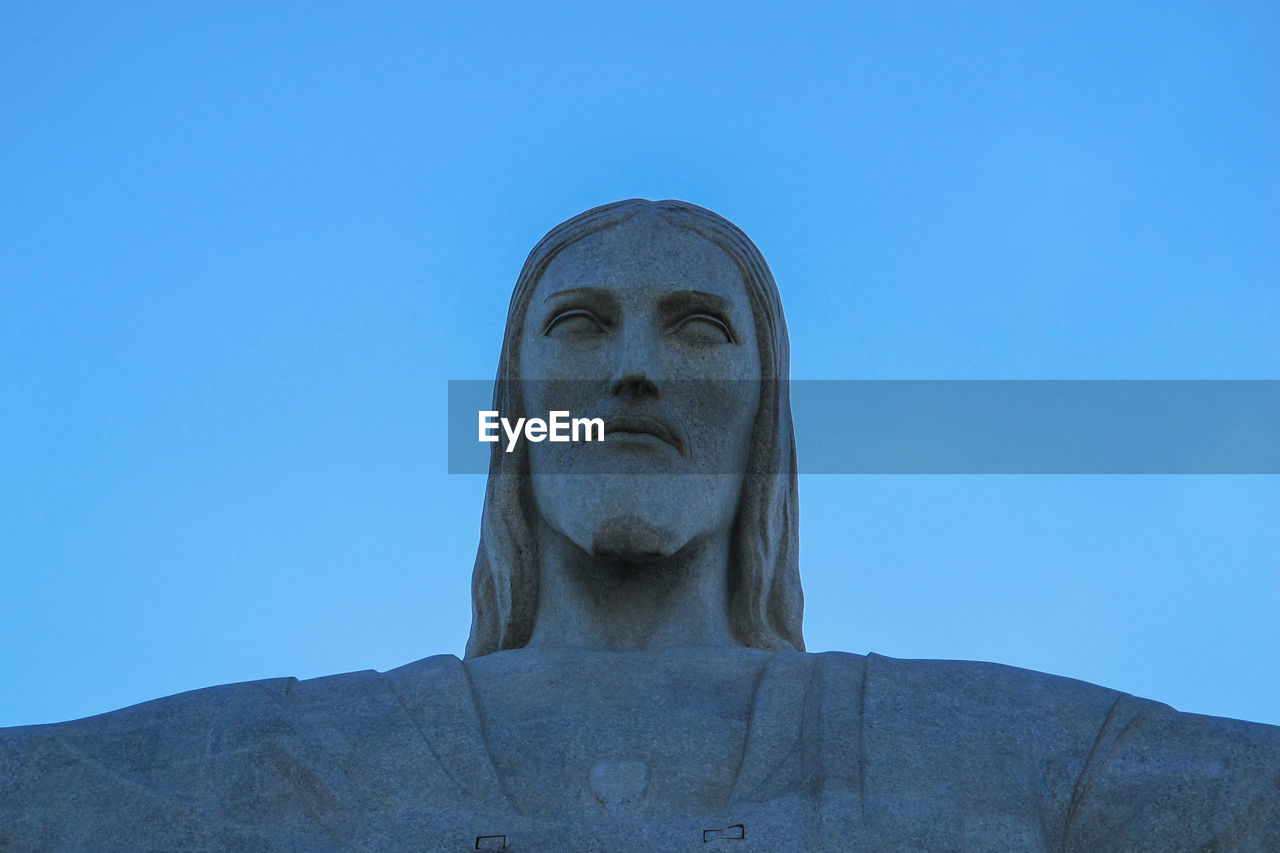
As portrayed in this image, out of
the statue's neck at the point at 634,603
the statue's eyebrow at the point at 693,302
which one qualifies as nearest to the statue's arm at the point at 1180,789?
the statue's neck at the point at 634,603

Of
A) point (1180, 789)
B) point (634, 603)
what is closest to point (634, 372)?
point (634, 603)

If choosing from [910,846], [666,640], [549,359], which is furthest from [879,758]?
[549,359]

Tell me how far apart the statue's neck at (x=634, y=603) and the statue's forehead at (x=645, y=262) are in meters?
1.39

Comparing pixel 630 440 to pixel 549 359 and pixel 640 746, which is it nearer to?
pixel 549 359

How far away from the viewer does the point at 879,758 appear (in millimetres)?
9508

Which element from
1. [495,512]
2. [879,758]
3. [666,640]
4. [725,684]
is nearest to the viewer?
[879,758]

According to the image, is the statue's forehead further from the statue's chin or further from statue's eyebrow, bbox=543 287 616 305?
the statue's chin

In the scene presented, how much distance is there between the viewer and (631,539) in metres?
11.6

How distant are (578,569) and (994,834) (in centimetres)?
363

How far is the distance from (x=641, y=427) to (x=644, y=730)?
7.13ft

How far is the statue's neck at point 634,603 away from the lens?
11.8 meters

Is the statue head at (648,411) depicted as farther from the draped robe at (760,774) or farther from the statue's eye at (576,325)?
the draped robe at (760,774)

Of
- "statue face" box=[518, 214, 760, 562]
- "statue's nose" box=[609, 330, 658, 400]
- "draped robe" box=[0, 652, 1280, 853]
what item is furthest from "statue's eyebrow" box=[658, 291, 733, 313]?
"draped robe" box=[0, 652, 1280, 853]

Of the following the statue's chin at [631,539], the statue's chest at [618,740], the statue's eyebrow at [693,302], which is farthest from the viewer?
the statue's eyebrow at [693,302]
